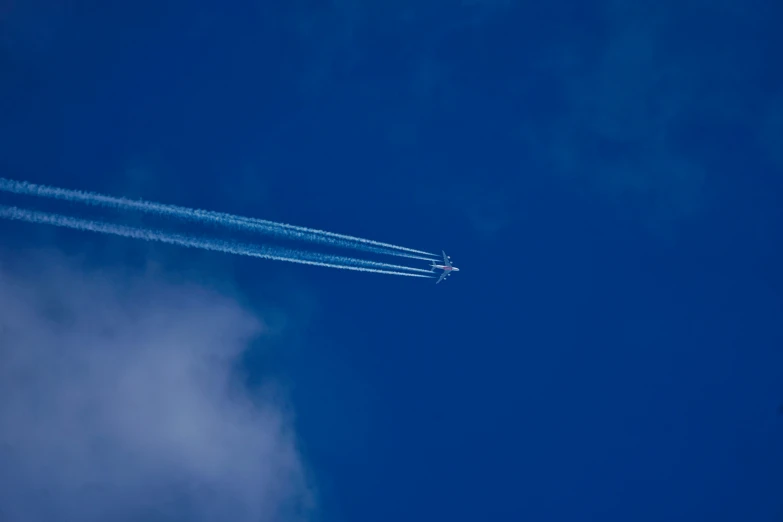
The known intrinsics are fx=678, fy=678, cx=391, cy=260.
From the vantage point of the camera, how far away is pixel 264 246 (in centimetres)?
5588

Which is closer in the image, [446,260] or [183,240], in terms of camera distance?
[183,240]

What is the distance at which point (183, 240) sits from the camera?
175 ft

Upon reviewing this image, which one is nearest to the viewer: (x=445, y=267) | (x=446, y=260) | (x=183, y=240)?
(x=183, y=240)

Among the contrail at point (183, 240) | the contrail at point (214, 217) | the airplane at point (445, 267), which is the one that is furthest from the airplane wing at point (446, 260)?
the contrail at point (183, 240)

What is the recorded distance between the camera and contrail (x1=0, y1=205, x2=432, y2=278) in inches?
1957

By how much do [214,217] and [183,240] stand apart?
10.8ft

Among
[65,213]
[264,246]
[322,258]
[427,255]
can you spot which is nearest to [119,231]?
[65,213]

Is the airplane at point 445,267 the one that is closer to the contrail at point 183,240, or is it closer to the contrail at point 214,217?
the contrail at point 214,217

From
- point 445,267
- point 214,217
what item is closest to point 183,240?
point 214,217

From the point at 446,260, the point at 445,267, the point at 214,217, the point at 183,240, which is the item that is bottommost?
the point at 183,240

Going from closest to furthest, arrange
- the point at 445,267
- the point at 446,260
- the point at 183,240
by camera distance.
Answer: the point at 183,240 → the point at 445,267 → the point at 446,260

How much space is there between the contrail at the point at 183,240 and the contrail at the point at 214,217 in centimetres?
139

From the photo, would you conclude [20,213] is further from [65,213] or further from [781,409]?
[781,409]

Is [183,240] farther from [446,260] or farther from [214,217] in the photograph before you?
[446,260]
